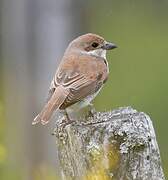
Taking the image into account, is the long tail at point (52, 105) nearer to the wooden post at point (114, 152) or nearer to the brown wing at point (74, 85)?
the brown wing at point (74, 85)

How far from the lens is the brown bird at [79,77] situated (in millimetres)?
7684

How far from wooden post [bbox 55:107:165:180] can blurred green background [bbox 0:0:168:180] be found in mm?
2199

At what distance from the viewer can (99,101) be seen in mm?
13953

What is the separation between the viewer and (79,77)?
322 inches

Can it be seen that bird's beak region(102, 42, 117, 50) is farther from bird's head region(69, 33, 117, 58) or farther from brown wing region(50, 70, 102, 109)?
brown wing region(50, 70, 102, 109)

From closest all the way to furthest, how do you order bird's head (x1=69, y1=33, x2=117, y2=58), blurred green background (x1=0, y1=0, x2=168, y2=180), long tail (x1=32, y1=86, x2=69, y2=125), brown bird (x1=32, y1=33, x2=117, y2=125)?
long tail (x1=32, y1=86, x2=69, y2=125), brown bird (x1=32, y1=33, x2=117, y2=125), bird's head (x1=69, y1=33, x2=117, y2=58), blurred green background (x1=0, y1=0, x2=168, y2=180)

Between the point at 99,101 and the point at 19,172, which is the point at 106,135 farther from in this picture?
the point at 99,101

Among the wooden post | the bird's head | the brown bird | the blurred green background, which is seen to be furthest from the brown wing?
the wooden post

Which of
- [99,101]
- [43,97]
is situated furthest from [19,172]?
[99,101]

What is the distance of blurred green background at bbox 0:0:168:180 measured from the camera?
12141mm

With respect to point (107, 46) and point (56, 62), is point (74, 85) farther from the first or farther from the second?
point (56, 62)

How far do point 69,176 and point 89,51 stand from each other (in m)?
2.91

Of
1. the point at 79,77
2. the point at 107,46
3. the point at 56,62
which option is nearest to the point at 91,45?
the point at 107,46

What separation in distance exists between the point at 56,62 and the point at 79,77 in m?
4.23
